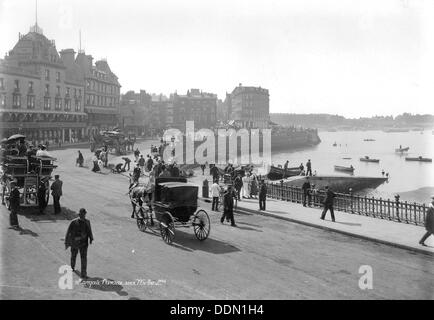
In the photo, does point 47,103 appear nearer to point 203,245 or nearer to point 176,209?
point 176,209

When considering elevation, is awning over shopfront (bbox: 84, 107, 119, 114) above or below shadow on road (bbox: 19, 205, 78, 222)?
above

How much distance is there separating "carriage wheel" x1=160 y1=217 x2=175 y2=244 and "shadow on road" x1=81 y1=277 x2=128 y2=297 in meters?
3.49

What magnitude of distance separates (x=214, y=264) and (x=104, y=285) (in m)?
2.97

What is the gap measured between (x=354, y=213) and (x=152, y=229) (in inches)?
379

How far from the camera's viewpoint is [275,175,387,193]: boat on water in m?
35.1

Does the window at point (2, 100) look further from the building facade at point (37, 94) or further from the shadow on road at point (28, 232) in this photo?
the shadow on road at point (28, 232)

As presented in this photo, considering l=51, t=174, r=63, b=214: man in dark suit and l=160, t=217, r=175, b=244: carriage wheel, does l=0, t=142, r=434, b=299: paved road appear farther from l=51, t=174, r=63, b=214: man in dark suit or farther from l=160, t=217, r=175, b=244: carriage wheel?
l=51, t=174, r=63, b=214: man in dark suit

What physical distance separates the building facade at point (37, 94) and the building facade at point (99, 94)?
17.9 feet

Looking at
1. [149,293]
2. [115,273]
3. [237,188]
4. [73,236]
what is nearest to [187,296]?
[149,293]

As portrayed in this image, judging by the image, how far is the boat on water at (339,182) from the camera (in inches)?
1380

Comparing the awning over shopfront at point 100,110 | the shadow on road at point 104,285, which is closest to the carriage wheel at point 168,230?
the shadow on road at point 104,285

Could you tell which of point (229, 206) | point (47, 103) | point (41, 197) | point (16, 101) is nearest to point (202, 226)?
point (229, 206)

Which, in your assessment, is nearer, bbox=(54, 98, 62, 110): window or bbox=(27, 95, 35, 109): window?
bbox=(27, 95, 35, 109): window

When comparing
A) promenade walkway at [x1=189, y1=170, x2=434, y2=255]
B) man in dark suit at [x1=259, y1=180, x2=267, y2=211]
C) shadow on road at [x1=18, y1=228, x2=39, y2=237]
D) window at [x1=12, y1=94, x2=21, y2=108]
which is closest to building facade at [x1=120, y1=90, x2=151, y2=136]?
window at [x1=12, y1=94, x2=21, y2=108]
